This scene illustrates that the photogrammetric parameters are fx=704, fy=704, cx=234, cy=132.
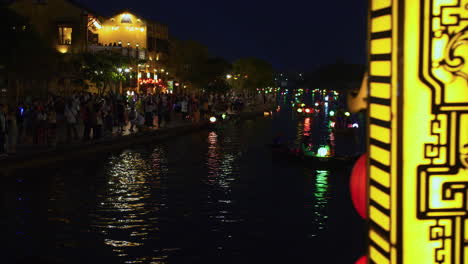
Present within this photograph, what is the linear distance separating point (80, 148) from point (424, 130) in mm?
21750

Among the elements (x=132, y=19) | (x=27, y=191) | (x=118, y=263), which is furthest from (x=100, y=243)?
(x=132, y=19)

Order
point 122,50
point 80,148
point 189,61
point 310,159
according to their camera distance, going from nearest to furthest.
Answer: point 310,159, point 80,148, point 122,50, point 189,61

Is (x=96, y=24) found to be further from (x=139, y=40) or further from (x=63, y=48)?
(x=139, y=40)

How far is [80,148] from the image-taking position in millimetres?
23969

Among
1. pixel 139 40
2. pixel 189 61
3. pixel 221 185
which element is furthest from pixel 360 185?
pixel 189 61

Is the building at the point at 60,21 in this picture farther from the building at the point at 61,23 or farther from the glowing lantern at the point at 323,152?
the glowing lantern at the point at 323,152

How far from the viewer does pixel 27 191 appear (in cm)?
1593

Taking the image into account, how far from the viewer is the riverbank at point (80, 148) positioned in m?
20.0

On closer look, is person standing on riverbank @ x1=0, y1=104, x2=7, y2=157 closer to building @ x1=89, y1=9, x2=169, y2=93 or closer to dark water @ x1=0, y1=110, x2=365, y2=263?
dark water @ x1=0, y1=110, x2=365, y2=263

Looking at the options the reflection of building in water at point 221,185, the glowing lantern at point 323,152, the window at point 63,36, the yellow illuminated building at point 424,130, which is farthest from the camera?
the window at point 63,36

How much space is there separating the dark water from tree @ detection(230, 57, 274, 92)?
93468mm

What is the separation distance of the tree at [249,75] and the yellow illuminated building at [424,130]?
109 meters

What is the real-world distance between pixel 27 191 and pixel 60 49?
39526 mm

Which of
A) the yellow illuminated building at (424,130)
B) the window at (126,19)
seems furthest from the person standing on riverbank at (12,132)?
the window at (126,19)
